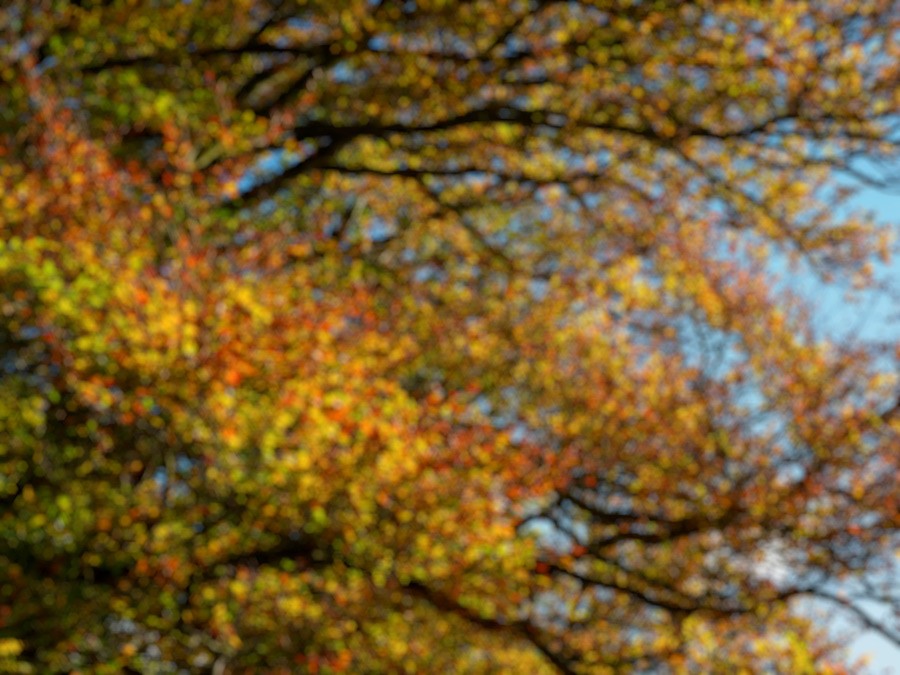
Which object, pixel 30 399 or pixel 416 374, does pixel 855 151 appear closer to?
pixel 416 374

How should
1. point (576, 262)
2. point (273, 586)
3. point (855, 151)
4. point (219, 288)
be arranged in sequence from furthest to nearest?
point (576, 262), point (855, 151), point (273, 586), point (219, 288)

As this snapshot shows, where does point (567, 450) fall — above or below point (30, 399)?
above

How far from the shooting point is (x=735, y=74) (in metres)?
12.0

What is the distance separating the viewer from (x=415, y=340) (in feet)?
46.7

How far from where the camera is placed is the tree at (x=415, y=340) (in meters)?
10.3

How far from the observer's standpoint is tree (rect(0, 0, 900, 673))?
33.9 ft

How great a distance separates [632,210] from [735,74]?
16.2 feet

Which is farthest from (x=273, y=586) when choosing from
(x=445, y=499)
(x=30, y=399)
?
(x=30, y=399)

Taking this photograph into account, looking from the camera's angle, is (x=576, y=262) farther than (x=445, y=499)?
Yes

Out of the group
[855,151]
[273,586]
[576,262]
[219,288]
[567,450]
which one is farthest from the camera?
[576,262]

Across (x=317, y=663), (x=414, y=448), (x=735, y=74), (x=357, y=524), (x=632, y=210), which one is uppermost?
(x=632, y=210)

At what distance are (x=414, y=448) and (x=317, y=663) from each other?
3028mm

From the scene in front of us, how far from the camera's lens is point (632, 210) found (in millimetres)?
16844

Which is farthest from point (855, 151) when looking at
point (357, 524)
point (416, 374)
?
point (357, 524)
